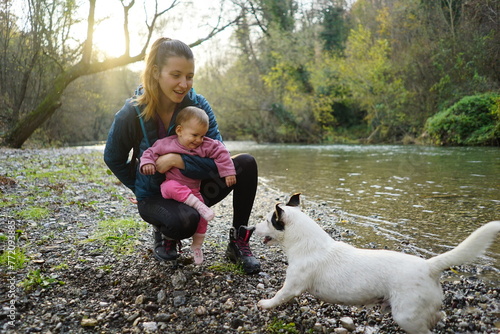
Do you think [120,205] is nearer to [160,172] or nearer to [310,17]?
[160,172]

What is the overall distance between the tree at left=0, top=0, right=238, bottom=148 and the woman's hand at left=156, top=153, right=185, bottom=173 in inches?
593

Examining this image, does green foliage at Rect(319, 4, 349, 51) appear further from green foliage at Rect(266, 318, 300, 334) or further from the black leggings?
green foliage at Rect(266, 318, 300, 334)

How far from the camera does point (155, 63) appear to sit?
328 cm

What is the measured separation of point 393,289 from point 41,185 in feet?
24.4

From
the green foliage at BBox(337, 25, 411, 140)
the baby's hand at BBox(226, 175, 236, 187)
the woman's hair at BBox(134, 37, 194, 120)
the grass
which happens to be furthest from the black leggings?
the green foliage at BBox(337, 25, 411, 140)

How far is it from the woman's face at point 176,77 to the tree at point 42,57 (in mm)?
14799

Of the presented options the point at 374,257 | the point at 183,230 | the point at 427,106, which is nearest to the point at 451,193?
the point at 374,257

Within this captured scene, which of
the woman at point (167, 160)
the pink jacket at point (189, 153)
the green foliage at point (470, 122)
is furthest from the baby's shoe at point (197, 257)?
the green foliage at point (470, 122)

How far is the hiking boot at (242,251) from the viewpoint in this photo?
3.38 meters

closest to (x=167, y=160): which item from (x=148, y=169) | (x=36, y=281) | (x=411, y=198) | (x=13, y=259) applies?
(x=148, y=169)

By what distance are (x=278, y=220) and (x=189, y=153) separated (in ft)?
3.74

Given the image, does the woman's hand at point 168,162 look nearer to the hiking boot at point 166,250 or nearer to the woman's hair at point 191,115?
the woman's hair at point 191,115

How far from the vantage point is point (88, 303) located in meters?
2.70

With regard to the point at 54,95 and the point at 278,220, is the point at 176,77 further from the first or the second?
the point at 54,95
